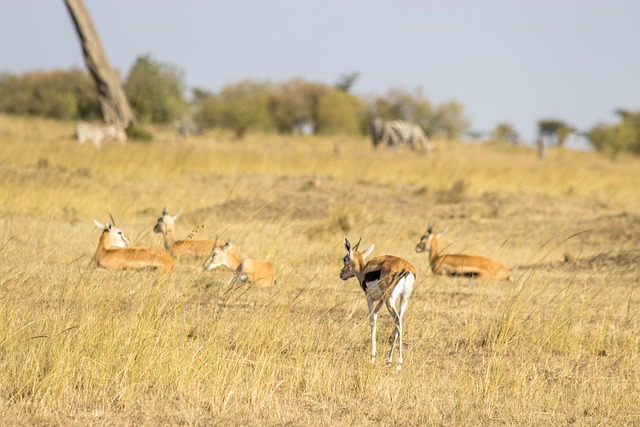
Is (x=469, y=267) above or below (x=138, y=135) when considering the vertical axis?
below

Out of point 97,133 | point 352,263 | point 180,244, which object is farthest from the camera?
point 97,133

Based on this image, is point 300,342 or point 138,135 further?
point 138,135

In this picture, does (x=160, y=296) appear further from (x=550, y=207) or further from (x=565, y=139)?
(x=565, y=139)

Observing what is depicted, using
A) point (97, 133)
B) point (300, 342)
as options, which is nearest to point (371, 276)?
point (300, 342)

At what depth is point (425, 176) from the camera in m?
21.2

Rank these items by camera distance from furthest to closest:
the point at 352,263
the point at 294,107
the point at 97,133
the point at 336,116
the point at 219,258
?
the point at 294,107, the point at 336,116, the point at 97,133, the point at 219,258, the point at 352,263

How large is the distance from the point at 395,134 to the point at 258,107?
16.7m

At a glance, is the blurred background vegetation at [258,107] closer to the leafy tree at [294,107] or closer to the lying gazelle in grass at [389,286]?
the leafy tree at [294,107]

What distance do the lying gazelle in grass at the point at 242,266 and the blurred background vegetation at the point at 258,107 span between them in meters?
36.3

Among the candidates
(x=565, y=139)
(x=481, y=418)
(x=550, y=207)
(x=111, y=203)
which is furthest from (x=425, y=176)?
(x=565, y=139)

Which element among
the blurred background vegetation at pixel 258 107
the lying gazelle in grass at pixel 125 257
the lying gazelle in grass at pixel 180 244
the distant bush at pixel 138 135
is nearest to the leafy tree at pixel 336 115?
the blurred background vegetation at pixel 258 107

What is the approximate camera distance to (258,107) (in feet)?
160

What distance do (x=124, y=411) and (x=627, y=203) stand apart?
52.5 ft

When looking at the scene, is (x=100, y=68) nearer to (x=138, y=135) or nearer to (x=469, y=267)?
(x=138, y=135)
